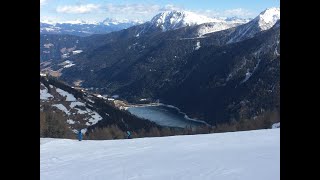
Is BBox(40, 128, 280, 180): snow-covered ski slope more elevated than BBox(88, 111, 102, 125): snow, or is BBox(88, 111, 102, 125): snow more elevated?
BBox(40, 128, 280, 180): snow-covered ski slope

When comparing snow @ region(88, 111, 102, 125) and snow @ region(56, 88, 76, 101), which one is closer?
snow @ region(88, 111, 102, 125)

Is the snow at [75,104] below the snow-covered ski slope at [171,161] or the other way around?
below

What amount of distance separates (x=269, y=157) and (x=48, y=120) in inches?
2382

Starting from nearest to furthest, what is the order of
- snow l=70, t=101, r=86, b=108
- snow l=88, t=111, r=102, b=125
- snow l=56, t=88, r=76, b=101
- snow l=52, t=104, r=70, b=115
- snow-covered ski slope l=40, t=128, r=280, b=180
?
snow-covered ski slope l=40, t=128, r=280, b=180 → snow l=88, t=111, r=102, b=125 → snow l=52, t=104, r=70, b=115 → snow l=70, t=101, r=86, b=108 → snow l=56, t=88, r=76, b=101

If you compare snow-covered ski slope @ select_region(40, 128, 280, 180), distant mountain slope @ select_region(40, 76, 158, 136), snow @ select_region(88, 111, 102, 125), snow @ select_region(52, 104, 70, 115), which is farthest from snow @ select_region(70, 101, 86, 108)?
snow-covered ski slope @ select_region(40, 128, 280, 180)

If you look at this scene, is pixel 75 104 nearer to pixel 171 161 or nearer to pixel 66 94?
pixel 66 94

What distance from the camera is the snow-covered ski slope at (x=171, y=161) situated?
10.2 m

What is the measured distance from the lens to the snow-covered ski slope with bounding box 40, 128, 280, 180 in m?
10.2

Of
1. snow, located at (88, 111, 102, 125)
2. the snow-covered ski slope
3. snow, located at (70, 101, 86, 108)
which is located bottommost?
snow, located at (88, 111, 102, 125)

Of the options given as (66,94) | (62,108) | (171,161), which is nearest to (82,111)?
(62,108)

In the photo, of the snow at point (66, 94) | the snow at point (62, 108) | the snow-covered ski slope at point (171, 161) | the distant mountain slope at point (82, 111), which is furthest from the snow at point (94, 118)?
the snow-covered ski slope at point (171, 161)

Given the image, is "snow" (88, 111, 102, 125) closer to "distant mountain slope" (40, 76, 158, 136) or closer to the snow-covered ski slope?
"distant mountain slope" (40, 76, 158, 136)

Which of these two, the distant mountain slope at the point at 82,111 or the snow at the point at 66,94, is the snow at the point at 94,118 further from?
the snow at the point at 66,94
